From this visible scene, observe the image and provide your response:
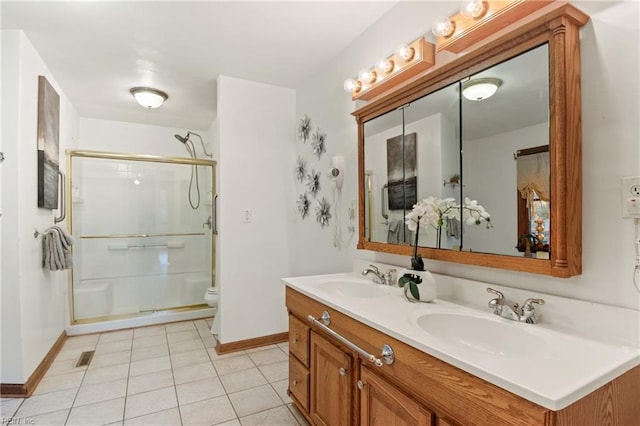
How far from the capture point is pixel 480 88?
1431 mm

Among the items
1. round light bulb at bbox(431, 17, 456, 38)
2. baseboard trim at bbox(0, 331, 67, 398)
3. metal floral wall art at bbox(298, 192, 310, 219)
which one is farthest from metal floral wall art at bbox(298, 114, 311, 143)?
baseboard trim at bbox(0, 331, 67, 398)

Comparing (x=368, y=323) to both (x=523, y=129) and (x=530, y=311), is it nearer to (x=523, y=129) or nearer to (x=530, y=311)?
(x=530, y=311)

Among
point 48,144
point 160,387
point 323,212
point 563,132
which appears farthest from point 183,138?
point 563,132

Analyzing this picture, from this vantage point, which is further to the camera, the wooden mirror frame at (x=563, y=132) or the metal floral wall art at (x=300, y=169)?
the metal floral wall art at (x=300, y=169)

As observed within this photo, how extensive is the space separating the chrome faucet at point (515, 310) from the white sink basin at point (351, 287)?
2.11ft

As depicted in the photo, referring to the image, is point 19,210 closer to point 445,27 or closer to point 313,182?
point 313,182

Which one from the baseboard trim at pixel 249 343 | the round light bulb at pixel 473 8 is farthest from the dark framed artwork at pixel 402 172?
the baseboard trim at pixel 249 343

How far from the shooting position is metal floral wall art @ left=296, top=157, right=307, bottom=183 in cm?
295

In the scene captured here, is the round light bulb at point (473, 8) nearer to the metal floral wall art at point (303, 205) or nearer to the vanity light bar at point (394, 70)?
the vanity light bar at point (394, 70)

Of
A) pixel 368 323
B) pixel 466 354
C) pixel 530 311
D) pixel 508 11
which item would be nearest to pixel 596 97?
pixel 508 11

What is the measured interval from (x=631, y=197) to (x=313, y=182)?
2.06 meters

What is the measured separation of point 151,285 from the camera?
3.89 m

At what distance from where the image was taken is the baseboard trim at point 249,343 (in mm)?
2811

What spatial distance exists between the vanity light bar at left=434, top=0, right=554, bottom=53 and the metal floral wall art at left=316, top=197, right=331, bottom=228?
4.45ft
